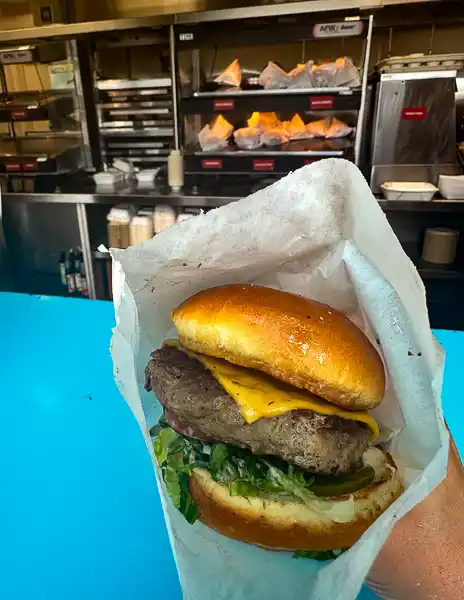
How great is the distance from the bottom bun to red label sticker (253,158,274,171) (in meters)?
2.36

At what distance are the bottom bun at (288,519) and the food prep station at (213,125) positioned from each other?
205 cm

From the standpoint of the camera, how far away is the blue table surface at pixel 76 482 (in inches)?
26.7

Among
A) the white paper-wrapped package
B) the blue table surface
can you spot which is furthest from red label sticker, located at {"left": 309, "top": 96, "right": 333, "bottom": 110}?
the white paper-wrapped package

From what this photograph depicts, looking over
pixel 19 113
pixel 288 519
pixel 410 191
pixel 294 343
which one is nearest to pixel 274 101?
pixel 410 191

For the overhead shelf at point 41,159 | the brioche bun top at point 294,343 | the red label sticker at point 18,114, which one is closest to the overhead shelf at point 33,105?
the red label sticker at point 18,114

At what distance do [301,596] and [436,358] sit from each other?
1.33ft

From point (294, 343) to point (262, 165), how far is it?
93.1 inches

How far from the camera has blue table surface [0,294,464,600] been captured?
679mm

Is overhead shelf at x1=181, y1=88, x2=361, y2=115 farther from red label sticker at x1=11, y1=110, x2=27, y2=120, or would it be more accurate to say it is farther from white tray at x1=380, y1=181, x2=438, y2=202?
red label sticker at x1=11, y1=110, x2=27, y2=120

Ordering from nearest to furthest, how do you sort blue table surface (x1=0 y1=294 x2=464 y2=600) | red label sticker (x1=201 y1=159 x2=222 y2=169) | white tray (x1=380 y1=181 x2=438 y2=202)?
blue table surface (x1=0 y1=294 x2=464 y2=600)
white tray (x1=380 y1=181 x2=438 y2=202)
red label sticker (x1=201 y1=159 x2=222 y2=169)

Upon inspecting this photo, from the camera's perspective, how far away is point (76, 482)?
0.82m

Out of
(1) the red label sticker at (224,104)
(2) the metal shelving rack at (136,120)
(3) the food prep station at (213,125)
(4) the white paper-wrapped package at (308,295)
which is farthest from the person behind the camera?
(2) the metal shelving rack at (136,120)

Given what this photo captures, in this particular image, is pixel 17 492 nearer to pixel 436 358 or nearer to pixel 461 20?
pixel 436 358

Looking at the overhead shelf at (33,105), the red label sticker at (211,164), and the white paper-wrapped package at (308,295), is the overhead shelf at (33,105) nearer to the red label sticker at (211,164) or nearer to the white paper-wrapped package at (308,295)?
the red label sticker at (211,164)
